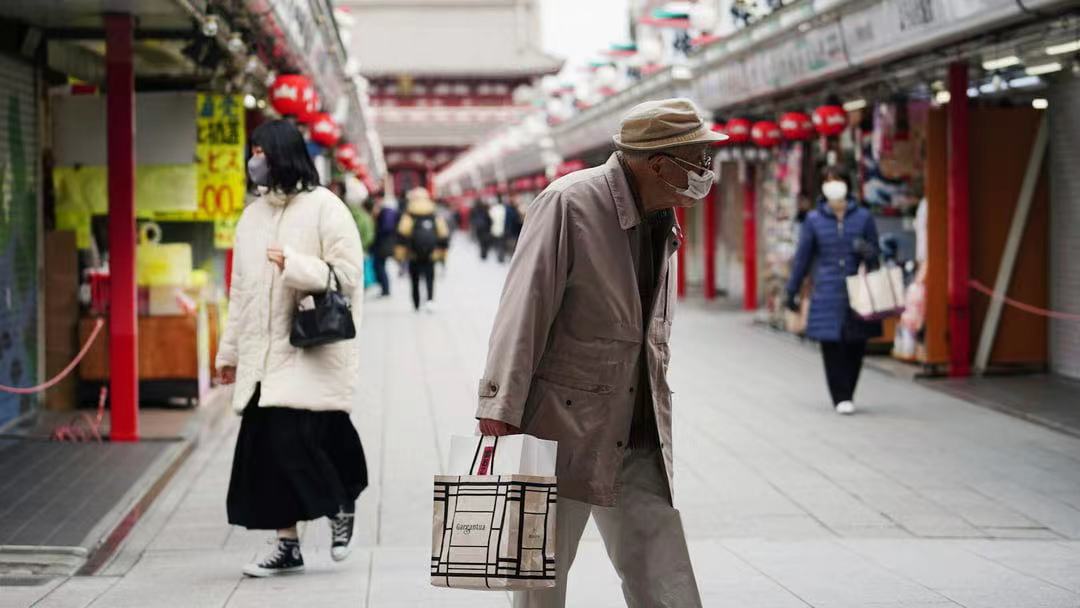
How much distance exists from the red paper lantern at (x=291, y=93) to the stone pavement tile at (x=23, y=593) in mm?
6713

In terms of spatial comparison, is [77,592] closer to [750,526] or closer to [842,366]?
[750,526]

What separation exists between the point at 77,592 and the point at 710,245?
18.2 meters

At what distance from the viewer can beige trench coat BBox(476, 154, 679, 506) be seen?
409 centimetres

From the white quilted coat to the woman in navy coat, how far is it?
19.1 ft

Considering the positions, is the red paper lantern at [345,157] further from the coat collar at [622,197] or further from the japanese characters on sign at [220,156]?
the coat collar at [622,197]

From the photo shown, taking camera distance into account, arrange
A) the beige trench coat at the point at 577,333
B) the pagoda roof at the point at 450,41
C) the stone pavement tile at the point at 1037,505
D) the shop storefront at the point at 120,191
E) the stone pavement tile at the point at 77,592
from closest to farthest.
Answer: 1. the beige trench coat at the point at 577,333
2. the stone pavement tile at the point at 77,592
3. the stone pavement tile at the point at 1037,505
4. the shop storefront at the point at 120,191
5. the pagoda roof at the point at 450,41

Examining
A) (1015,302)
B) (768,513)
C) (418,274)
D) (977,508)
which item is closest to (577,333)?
(768,513)

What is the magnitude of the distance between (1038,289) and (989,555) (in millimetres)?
7346

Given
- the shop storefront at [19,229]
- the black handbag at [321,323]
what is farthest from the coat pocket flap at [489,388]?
the shop storefront at [19,229]

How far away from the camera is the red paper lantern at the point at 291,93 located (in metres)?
12.5

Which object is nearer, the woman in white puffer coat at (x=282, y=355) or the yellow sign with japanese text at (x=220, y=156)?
the woman in white puffer coat at (x=282, y=355)

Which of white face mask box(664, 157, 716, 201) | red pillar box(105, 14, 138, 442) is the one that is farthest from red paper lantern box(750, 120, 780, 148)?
white face mask box(664, 157, 716, 201)

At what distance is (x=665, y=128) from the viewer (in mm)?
4160

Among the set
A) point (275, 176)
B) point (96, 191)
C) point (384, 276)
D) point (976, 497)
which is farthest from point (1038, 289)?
point (384, 276)
